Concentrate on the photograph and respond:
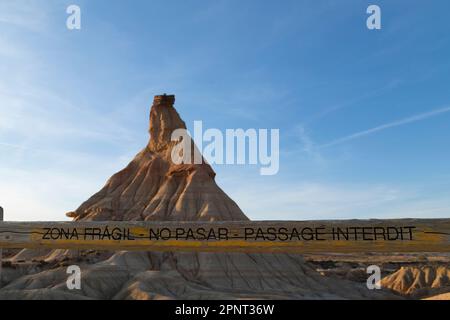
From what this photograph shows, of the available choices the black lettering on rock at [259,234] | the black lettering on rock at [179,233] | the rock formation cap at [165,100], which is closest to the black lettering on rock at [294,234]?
the black lettering on rock at [259,234]

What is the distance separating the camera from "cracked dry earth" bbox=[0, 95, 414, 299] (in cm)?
3828

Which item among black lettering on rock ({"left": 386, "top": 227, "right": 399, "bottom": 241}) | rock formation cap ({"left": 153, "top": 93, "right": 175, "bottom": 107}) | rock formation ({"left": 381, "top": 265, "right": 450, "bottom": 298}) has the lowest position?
rock formation ({"left": 381, "top": 265, "right": 450, "bottom": 298})

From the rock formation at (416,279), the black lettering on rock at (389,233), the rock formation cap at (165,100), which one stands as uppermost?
the rock formation cap at (165,100)

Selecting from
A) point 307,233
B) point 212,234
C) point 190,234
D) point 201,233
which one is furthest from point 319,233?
point 190,234

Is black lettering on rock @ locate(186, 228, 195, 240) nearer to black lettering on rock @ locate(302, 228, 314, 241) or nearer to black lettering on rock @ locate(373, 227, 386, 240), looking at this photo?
black lettering on rock @ locate(302, 228, 314, 241)

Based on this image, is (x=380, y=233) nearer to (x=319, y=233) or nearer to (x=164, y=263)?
(x=319, y=233)

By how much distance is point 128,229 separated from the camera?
569 cm

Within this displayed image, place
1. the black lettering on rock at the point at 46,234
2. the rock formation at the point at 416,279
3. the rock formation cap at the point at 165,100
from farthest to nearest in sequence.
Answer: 1. the rock formation cap at the point at 165,100
2. the rock formation at the point at 416,279
3. the black lettering on rock at the point at 46,234

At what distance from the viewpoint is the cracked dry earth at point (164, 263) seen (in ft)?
126

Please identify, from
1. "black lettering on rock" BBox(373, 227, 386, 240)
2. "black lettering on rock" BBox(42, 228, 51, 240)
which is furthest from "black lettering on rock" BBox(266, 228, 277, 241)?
"black lettering on rock" BBox(42, 228, 51, 240)

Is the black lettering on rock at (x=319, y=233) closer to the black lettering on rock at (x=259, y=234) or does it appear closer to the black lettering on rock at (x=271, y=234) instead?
the black lettering on rock at (x=271, y=234)

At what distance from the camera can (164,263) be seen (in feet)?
154
